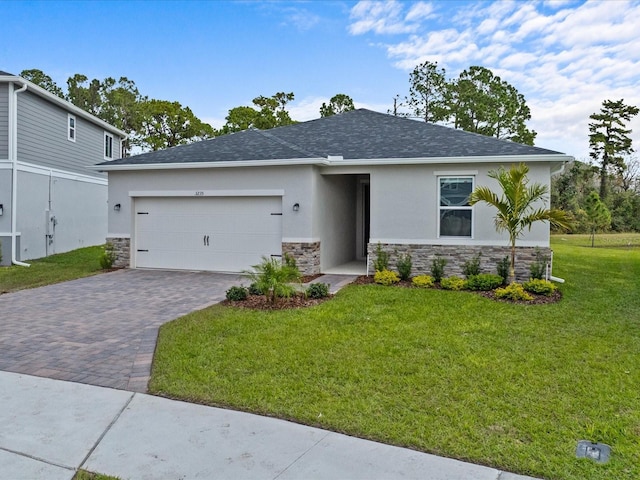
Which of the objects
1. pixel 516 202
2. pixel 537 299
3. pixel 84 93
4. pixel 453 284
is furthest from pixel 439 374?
pixel 84 93

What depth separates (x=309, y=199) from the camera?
11.6 meters

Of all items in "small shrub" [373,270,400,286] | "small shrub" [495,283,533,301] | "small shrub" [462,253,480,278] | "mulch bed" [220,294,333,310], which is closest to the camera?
"mulch bed" [220,294,333,310]

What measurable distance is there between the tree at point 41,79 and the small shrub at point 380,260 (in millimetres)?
33897

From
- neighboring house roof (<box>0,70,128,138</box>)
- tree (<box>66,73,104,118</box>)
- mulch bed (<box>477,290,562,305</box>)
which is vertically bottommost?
mulch bed (<box>477,290,562,305</box>)

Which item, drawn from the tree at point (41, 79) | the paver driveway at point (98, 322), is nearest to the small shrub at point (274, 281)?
the paver driveway at point (98, 322)

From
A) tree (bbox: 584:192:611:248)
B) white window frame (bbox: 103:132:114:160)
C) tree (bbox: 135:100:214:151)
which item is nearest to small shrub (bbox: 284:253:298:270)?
white window frame (bbox: 103:132:114:160)

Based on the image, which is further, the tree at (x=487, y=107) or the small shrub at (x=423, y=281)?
the tree at (x=487, y=107)

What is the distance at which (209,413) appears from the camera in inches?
156

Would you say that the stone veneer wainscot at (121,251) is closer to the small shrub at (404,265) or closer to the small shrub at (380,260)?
the small shrub at (380,260)

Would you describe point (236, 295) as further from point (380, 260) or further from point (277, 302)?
point (380, 260)

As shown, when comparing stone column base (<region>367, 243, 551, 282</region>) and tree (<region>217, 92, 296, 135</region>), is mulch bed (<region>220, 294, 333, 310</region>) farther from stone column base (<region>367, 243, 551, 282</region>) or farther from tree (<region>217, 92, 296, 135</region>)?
tree (<region>217, 92, 296, 135</region>)

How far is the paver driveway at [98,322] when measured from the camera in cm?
507

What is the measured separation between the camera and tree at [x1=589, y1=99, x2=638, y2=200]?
33309 mm

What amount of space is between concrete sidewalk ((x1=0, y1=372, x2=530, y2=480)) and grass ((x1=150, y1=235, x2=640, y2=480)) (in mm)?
202
